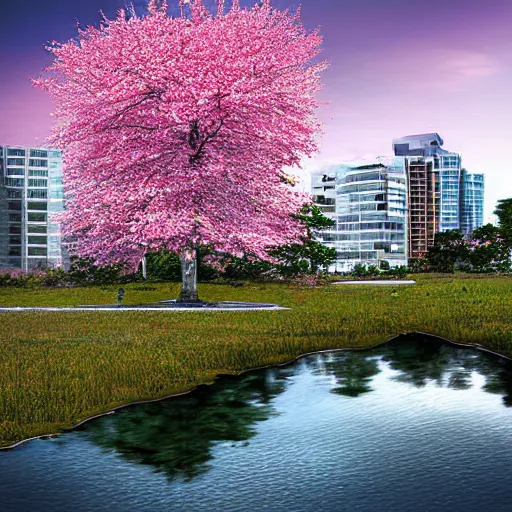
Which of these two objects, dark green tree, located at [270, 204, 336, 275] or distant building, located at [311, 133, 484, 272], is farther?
distant building, located at [311, 133, 484, 272]

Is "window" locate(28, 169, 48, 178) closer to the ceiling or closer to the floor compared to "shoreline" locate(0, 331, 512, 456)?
closer to the ceiling

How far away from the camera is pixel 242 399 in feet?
40.3

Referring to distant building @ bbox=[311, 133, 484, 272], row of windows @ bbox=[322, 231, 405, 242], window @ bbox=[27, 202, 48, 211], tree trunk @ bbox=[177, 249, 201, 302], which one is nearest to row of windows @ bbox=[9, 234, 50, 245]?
window @ bbox=[27, 202, 48, 211]

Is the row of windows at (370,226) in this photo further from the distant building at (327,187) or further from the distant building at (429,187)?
the distant building at (429,187)

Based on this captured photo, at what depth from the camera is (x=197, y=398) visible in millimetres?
12359

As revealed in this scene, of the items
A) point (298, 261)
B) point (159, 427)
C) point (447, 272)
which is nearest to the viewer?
point (159, 427)

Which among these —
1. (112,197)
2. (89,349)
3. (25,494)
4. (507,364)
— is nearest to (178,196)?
(112,197)

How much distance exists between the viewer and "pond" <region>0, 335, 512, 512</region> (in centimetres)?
759

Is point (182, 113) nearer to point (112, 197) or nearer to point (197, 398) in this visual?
point (112, 197)

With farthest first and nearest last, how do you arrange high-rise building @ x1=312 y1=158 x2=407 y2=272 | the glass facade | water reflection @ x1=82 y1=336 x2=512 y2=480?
the glass facade
high-rise building @ x1=312 y1=158 x2=407 y2=272
water reflection @ x1=82 y1=336 x2=512 y2=480

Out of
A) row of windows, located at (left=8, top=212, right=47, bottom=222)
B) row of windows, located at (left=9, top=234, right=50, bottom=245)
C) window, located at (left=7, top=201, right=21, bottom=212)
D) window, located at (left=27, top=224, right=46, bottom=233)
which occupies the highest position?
window, located at (left=7, top=201, right=21, bottom=212)

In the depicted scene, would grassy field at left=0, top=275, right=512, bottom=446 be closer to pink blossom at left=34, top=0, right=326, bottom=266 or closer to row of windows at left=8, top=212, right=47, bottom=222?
pink blossom at left=34, top=0, right=326, bottom=266

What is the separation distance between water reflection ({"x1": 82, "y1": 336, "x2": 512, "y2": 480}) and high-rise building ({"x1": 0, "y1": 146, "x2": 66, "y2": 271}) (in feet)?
305

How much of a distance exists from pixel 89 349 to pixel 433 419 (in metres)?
8.60
